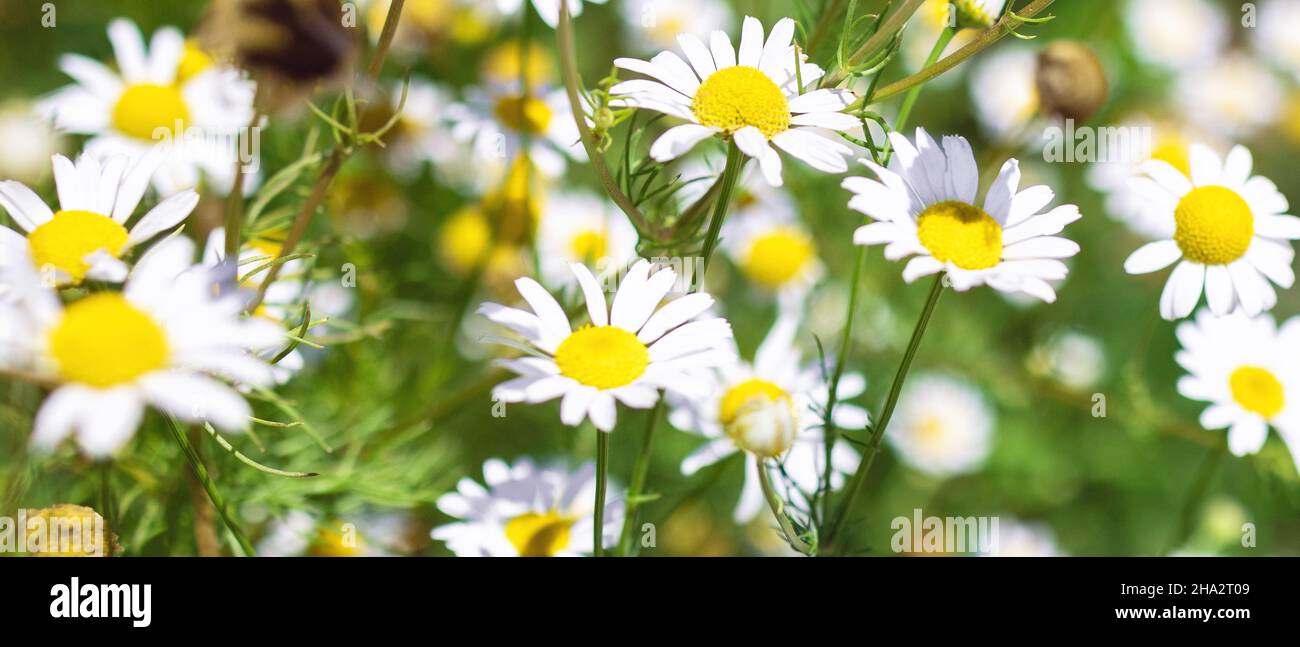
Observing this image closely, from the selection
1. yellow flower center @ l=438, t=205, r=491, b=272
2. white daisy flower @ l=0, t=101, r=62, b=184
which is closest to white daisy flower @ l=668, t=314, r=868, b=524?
yellow flower center @ l=438, t=205, r=491, b=272

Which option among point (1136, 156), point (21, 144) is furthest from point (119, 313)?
point (1136, 156)

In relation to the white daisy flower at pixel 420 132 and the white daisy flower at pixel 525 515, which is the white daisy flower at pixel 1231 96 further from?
the white daisy flower at pixel 525 515

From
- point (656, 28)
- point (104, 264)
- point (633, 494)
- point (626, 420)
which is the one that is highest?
point (656, 28)

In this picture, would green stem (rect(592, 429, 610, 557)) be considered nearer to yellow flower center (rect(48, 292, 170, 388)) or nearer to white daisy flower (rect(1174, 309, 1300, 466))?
yellow flower center (rect(48, 292, 170, 388))

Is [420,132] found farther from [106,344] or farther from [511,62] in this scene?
[106,344]

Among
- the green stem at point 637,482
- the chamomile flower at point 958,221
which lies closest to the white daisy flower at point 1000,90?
the chamomile flower at point 958,221
